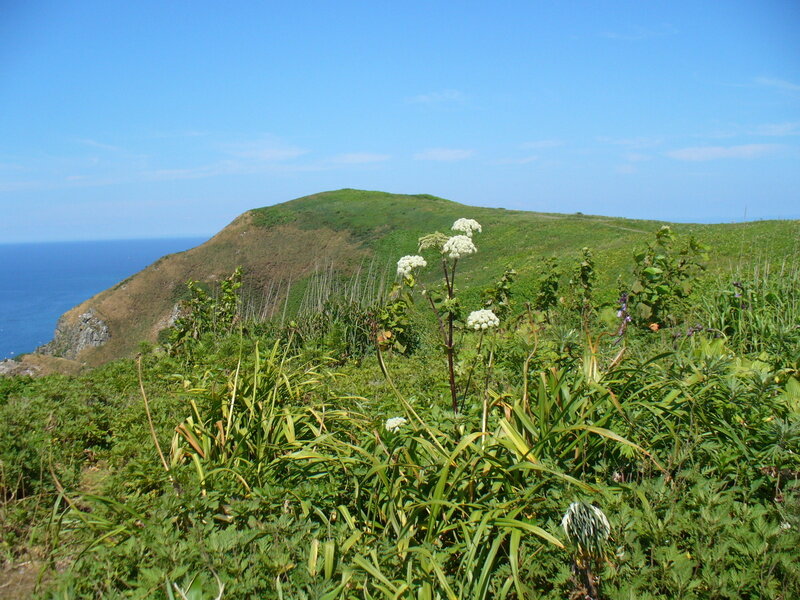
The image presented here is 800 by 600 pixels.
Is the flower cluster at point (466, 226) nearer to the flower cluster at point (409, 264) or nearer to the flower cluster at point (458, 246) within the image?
the flower cluster at point (458, 246)

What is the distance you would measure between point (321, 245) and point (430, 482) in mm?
47274

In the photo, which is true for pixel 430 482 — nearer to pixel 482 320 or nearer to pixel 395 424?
pixel 395 424

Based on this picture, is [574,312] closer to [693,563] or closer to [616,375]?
[616,375]

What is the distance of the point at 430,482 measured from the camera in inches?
99.6

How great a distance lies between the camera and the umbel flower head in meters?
1.80

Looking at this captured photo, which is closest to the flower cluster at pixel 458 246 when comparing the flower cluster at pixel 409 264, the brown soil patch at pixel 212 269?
the flower cluster at pixel 409 264

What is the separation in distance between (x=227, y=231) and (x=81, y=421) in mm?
56174

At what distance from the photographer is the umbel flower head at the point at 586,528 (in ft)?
5.90

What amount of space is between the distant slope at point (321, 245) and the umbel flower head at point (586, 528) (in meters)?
22.8

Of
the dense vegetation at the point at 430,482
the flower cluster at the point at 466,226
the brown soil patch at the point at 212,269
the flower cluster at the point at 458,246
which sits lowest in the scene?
the brown soil patch at the point at 212,269

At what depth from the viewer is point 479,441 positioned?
275 cm

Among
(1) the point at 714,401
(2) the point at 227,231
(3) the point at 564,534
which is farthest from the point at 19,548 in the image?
(2) the point at 227,231

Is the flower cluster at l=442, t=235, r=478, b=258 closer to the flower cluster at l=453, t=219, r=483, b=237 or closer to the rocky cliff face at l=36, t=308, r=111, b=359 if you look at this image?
the flower cluster at l=453, t=219, r=483, b=237

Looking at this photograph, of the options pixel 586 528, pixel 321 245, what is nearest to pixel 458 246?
pixel 586 528
